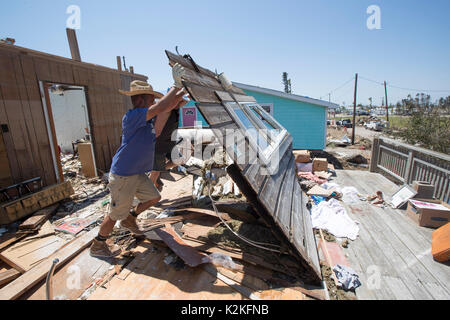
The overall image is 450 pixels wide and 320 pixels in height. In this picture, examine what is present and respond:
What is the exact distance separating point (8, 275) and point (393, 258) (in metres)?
4.73

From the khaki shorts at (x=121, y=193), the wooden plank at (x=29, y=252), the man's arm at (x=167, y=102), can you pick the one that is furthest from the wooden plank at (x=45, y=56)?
the man's arm at (x=167, y=102)

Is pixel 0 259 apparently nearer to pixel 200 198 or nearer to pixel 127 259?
pixel 127 259

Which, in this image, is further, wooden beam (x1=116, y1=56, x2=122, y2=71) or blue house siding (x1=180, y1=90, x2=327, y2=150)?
blue house siding (x1=180, y1=90, x2=327, y2=150)

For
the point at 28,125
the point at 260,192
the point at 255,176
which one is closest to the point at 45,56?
the point at 28,125

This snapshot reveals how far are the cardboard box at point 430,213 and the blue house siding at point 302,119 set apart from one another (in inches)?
304

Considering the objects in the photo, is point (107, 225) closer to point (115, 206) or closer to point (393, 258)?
point (115, 206)

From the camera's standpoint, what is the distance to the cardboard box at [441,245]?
2.52 meters

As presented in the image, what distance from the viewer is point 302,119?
11.0 meters

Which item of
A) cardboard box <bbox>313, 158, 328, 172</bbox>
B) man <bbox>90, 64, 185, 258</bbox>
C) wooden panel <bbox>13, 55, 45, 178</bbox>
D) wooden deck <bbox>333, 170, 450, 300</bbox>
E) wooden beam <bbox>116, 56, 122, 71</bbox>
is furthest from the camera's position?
wooden beam <bbox>116, 56, 122, 71</bbox>

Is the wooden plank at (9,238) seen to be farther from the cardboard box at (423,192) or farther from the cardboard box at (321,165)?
the cardboard box at (423,192)

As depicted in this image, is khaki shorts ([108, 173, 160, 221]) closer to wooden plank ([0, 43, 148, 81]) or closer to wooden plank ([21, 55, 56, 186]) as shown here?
wooden plank ([21, 55, 56, 186])

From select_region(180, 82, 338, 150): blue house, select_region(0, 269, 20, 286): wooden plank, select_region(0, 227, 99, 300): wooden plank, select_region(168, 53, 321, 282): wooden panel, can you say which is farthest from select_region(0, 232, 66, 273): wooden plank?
select_region(180, 82, 338, 150): blue house

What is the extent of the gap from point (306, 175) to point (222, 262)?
4310 millimetres

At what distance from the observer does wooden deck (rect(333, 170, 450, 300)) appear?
7.07ft
